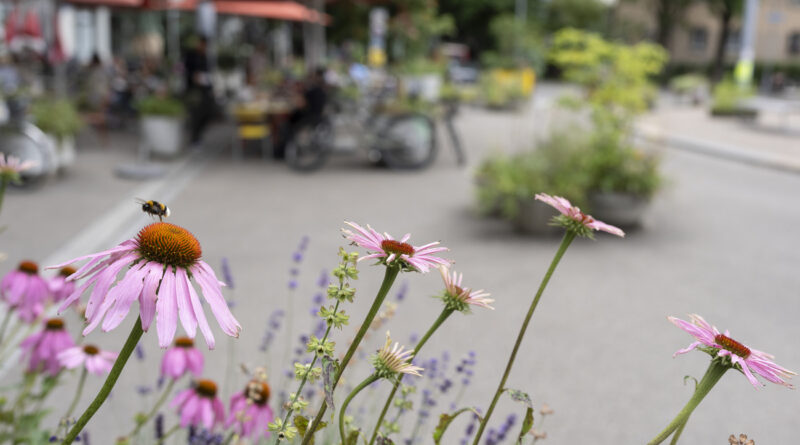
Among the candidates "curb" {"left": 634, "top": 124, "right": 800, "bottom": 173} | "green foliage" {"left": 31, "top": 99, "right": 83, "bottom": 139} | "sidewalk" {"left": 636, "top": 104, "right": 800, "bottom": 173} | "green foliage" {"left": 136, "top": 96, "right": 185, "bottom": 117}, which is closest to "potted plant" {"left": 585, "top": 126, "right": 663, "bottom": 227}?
"sidewalk" {"left": 636, "top": 104, "right": 800, "bottom": 173}

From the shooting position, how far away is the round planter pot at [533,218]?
8438 millimetres

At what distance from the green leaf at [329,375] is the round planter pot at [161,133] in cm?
1290

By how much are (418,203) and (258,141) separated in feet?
22.5

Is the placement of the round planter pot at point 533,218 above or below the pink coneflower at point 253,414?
below

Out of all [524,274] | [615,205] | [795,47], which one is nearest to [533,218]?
[615,205]

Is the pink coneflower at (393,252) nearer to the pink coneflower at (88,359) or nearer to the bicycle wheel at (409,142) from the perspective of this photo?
the pink coneflower at (88,359)

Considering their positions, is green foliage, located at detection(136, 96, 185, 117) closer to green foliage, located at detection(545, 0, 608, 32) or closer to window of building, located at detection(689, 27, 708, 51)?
green foliage, located at detection(545, 0, 608, 32)

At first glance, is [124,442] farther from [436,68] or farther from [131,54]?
[131,54]

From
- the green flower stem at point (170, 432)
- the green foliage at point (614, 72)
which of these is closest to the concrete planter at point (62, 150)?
the green foliage at point (614, 72)

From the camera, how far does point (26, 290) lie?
244cm

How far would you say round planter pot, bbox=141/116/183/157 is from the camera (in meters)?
13.4

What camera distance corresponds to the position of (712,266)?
25.0ft

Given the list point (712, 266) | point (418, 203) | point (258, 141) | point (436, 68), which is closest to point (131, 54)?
point (436, 68)

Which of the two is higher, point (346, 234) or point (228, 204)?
point (346, 234)
